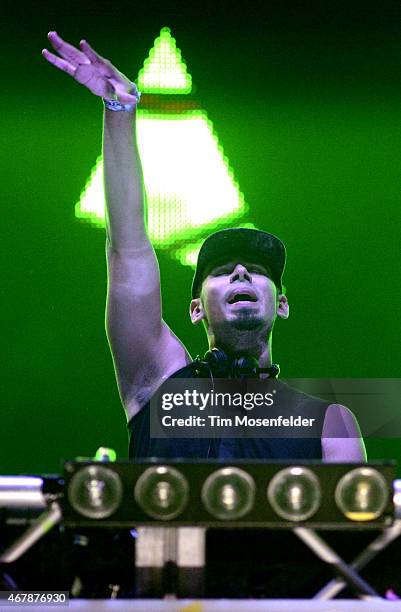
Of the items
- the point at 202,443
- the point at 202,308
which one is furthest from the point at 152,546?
the point at 202,308

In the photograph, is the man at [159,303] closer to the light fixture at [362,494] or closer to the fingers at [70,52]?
the fingers at [70,52]

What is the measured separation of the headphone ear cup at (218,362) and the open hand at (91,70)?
88 cm

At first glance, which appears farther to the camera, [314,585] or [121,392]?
[121,392]

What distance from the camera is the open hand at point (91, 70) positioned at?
234 centimetres

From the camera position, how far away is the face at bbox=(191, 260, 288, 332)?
104 inches

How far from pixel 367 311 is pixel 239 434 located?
2.06ft

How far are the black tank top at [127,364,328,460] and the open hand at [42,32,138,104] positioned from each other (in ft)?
Result: 3.43

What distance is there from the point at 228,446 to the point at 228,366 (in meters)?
0.27

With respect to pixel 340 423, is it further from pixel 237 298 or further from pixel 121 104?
pixel 121 104

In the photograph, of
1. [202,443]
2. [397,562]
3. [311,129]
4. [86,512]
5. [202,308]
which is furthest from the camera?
[311,129]

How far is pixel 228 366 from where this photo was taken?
8.61 ft

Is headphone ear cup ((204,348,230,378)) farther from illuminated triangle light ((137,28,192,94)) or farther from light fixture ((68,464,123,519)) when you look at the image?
light fixture ((68,464,123,519))

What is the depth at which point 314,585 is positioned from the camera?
179 cm

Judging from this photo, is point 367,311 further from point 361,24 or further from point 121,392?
point 361,24
